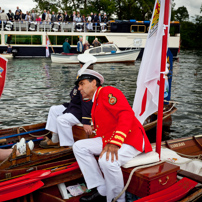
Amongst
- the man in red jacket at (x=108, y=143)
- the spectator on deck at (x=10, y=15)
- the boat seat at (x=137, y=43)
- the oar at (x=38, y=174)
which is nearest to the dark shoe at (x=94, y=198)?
the man in red jacket at (x=108, y=143)

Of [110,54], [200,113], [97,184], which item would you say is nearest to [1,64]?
[97,184]

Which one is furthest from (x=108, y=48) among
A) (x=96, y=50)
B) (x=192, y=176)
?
(x=192, y=176)

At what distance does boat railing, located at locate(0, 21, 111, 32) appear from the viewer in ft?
88.8

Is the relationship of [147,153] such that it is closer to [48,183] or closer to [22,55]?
[48,183]

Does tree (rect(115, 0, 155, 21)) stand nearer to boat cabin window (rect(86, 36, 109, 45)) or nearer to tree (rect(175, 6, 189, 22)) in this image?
boat cabin window (rect(86, 36, 109, 45))

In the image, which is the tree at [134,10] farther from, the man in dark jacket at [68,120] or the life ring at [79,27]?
the man in dark jacket at [68,120]

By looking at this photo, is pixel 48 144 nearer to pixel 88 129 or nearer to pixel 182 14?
pixel 88 129

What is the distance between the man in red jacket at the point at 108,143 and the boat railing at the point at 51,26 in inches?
993

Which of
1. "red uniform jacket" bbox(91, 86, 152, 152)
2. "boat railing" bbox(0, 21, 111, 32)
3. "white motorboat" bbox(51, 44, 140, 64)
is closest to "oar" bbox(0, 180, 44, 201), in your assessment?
"red uniform jacket" bbox(91, 86, 152, 152)

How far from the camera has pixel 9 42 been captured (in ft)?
89.6

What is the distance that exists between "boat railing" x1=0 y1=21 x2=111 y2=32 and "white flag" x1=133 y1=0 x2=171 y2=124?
2470 centimetres

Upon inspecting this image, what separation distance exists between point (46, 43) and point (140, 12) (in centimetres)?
2824

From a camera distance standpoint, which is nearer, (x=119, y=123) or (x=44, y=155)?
(x=119, y=123)

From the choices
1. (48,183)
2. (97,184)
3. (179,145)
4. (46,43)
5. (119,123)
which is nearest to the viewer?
(119,123)
